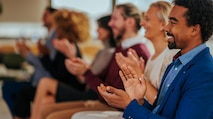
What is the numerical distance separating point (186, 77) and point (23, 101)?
7.55 ft

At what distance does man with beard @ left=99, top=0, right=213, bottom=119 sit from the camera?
1.55 metres

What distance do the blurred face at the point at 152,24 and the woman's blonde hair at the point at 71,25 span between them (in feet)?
3.98

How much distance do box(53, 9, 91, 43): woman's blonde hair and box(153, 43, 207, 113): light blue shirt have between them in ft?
5.87

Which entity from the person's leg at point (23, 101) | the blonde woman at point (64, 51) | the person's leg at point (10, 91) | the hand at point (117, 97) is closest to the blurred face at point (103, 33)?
the blonde woman at point (64, 51)

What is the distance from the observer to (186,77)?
5.32 feet

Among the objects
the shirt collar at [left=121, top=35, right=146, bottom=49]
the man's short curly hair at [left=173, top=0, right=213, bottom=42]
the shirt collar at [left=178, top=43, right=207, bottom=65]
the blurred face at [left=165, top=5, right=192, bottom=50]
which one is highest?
the man's short curly hair at [left=173, top=0, right=213, bottom=42]

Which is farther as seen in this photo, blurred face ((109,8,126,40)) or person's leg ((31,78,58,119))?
person's leg ((31,78,58,119))

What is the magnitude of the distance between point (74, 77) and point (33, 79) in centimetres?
51

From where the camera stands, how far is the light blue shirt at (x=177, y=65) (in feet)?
5.50

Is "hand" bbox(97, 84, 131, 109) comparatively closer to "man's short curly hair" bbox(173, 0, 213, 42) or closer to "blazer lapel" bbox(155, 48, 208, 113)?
"blazer lapel" bbox(155, 48, 208, 113)

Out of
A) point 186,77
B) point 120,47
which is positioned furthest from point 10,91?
point 186,77

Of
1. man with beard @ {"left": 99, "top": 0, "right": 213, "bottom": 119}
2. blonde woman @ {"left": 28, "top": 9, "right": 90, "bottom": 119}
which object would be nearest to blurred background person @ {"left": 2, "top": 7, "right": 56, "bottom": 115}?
blonde woman @ {"left": 28, "top": 9, "right": 90, "bottom": 119}

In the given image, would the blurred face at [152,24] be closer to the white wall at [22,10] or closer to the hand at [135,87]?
the hand at [135,87]

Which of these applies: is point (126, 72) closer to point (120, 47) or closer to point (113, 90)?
point (113, 90)
